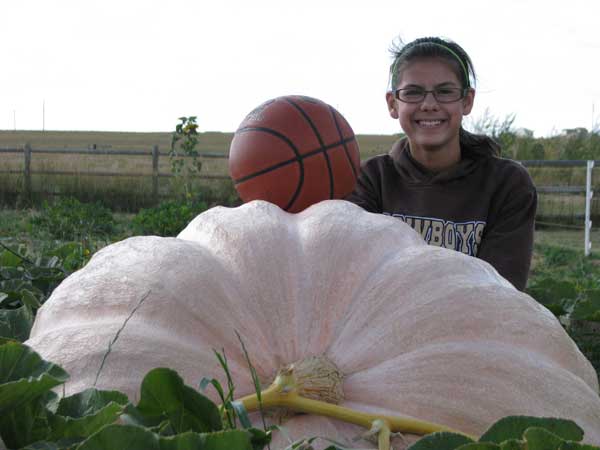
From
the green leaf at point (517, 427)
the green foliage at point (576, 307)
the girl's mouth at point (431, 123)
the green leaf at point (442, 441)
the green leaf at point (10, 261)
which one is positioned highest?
the girl's mouth at point (431, 123)

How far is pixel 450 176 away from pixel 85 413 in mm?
3015

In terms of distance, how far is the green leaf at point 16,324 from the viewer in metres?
1.95

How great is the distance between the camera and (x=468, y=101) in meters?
3.90

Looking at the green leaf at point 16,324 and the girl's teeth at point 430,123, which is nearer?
the green leaf at point 16,324

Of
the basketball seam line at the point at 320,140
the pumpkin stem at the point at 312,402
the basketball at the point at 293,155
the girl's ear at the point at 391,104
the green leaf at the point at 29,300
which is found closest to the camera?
the pumpkin stem at the point at 312,402

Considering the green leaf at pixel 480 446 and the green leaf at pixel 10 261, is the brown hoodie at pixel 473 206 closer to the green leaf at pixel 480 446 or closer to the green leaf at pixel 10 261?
the green leaf at pixel 10 261

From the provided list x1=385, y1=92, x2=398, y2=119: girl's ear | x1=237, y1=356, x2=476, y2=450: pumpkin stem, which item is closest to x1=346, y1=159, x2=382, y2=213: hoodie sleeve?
x1=385, y1=92, x2=398, y2=119: girl's ear

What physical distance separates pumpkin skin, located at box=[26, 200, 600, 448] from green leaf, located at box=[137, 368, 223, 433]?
263 millimetres

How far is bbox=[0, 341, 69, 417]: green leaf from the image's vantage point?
111 cm

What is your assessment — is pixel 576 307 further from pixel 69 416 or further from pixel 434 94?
pixel 69 416

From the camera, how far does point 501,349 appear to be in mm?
1595

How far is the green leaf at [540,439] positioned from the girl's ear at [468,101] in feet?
9.69

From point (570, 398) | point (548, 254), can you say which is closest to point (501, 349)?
point (570, 398)

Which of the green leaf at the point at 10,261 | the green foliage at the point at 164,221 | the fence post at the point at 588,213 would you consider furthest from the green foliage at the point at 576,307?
the green foliage at the point at 164,221
